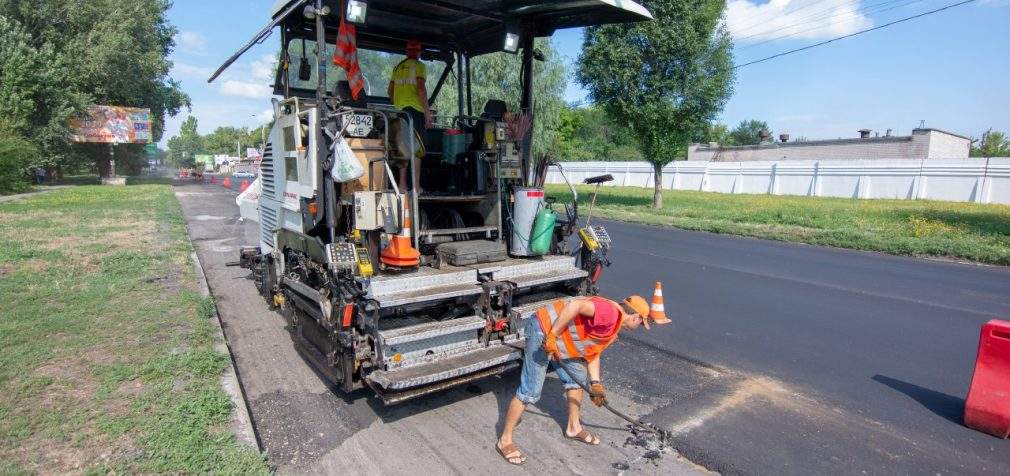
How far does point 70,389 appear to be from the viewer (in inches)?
166

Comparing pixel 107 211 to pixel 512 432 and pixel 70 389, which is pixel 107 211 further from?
pixel 512 432

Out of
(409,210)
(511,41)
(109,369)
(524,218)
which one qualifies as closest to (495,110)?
(511,41)

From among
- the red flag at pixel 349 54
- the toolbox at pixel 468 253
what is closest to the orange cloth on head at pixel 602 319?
the toolbox at pixel 468 253

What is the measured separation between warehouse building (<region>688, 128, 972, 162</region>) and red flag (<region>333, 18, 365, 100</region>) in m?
40.2

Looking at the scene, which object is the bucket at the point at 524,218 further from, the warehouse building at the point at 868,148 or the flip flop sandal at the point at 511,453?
the warehouse building at the point at 868,148

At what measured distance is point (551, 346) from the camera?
3555 mm

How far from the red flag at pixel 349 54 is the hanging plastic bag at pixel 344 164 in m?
1.08

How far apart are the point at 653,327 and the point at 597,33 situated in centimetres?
1624

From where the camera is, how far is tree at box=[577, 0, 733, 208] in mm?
18906

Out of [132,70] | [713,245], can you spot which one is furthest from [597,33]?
[132,70]

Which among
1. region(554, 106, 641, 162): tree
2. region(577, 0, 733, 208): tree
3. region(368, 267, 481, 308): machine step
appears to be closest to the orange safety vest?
region(368, 267, 481, 308): machine step

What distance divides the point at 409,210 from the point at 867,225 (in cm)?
1523

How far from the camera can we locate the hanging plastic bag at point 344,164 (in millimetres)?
4234

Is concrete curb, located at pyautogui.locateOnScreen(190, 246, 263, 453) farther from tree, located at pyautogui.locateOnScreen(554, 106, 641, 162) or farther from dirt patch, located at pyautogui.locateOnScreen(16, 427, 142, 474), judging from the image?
tree, located at pyautogui.locateOnScreen(554, 106, 641, 162)
